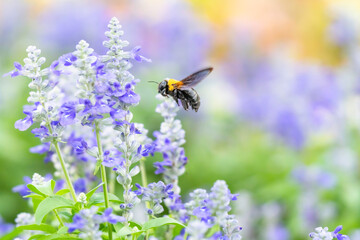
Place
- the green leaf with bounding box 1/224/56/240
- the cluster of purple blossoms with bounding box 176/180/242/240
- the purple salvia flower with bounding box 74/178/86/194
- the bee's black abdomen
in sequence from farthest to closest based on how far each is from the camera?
the purple salvia flower with bounding box 74/178/86/194, the bee's black abdomen, the green leaf with bounding box 1/224/56/240, the cluster of purple blossoms with bounding box 176/180/242/240

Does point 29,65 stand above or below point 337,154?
below

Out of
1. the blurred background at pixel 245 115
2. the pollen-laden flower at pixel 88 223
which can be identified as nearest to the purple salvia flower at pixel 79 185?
the pollen-laden flower at pixel 88 223

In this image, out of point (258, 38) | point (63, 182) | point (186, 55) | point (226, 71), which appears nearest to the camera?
point (63, 182)

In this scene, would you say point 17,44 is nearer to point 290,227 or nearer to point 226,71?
point 226,71

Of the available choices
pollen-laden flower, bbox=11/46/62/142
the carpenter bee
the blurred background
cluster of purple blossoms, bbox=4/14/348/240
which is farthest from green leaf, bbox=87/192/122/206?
the blurred background

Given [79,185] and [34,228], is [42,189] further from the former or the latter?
[79,185]

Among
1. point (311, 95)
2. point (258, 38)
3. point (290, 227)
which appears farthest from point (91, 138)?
point (258, 38)

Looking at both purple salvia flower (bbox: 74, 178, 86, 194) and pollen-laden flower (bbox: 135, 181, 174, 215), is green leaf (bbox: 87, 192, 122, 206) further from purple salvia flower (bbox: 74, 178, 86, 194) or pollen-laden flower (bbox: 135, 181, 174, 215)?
purple salvia flower (bbox: 74, 178, 86, 194)
